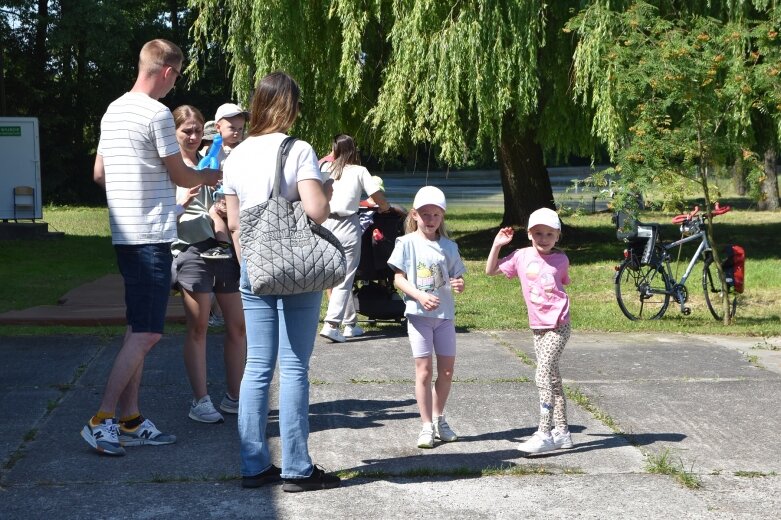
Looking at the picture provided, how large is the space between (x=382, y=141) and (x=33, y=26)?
23959mm

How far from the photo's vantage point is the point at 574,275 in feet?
48.6

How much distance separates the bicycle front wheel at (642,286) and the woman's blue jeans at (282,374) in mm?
6255

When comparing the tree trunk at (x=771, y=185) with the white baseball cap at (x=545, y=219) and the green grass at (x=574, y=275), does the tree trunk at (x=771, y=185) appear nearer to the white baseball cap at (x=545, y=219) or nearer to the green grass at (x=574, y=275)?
the green grass at (x=574, y=275)

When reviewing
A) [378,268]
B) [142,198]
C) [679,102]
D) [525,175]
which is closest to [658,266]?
[679,102]

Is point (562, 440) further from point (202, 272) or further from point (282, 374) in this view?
point (202, 272)

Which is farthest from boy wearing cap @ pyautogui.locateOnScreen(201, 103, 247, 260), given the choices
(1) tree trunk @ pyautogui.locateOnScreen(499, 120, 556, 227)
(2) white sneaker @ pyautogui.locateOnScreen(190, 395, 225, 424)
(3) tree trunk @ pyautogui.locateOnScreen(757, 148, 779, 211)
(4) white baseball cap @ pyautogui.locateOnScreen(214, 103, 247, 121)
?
(3) tree trunk @ pyautogui.locateOnScreen(757, 148, 779, 211)

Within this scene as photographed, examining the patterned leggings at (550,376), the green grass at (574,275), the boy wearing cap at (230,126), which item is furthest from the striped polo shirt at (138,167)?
the green grass at (574,275)

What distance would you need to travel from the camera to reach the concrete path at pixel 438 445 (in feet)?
15.7

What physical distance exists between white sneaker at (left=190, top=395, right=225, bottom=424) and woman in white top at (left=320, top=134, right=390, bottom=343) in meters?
2.81

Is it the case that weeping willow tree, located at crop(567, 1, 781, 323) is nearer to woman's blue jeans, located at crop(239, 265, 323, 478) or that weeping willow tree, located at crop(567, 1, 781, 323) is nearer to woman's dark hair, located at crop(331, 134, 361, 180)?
woman's dark hair, located at crop(331, 134, 361, 180)

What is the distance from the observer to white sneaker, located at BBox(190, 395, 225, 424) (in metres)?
6.23

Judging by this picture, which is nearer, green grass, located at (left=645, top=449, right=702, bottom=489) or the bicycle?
green grass, located at (left=645, top=449, right=702, bottom=489)

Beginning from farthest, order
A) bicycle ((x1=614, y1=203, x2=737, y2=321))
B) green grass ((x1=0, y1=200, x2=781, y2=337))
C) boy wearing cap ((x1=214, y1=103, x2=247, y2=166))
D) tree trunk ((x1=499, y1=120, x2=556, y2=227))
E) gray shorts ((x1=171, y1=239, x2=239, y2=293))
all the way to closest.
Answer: tree trunk ((x1=499, y1=120, x2=556, y2=227)), bicycle ((x1=614, y1=203, x2=737, y2=321)), green grass ((x1=0, y1=200, x2=781, y2=337)), boy wearing cap ((x1=214, y1=103, x2=247, y2=166)), gray shorts ((x1=171, y1=239, x2=239, y2=293))

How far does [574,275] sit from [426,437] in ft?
30.9
